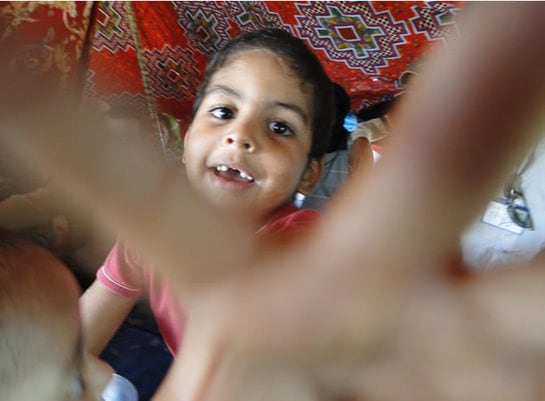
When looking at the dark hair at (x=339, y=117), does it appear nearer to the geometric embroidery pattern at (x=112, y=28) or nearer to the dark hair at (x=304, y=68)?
the dark hair at (x=304, y=68)

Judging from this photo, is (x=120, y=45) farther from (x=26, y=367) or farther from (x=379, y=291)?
(x=379, y=291)

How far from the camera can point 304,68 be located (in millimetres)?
567

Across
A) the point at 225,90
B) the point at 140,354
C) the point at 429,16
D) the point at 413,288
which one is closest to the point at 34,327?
the point at 413,288

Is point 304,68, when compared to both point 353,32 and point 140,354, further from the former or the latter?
point 353,32

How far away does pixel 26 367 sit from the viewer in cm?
28

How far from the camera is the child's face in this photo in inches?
19.1

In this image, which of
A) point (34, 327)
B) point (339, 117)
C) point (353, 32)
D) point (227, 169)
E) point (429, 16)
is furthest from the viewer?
point (353, 32)

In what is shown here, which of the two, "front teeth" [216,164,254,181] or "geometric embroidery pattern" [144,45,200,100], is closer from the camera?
"front teeth" [216,164,254,181]

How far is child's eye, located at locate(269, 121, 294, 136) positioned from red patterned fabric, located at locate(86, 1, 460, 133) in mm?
702

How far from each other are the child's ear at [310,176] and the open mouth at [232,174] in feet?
0.40

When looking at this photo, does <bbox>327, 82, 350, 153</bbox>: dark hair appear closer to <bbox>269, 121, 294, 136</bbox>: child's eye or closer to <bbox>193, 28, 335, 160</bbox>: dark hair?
<bbox>193, 28, 335, 160</bbox>: dark hair

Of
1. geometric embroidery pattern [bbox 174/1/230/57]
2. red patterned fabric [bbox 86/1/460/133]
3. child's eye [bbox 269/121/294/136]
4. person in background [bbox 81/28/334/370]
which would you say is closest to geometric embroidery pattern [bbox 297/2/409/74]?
red patterned fabric [bbox 86/1/460/133]

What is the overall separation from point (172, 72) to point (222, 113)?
929 millimetres

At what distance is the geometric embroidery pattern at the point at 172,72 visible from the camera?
4.56ft
